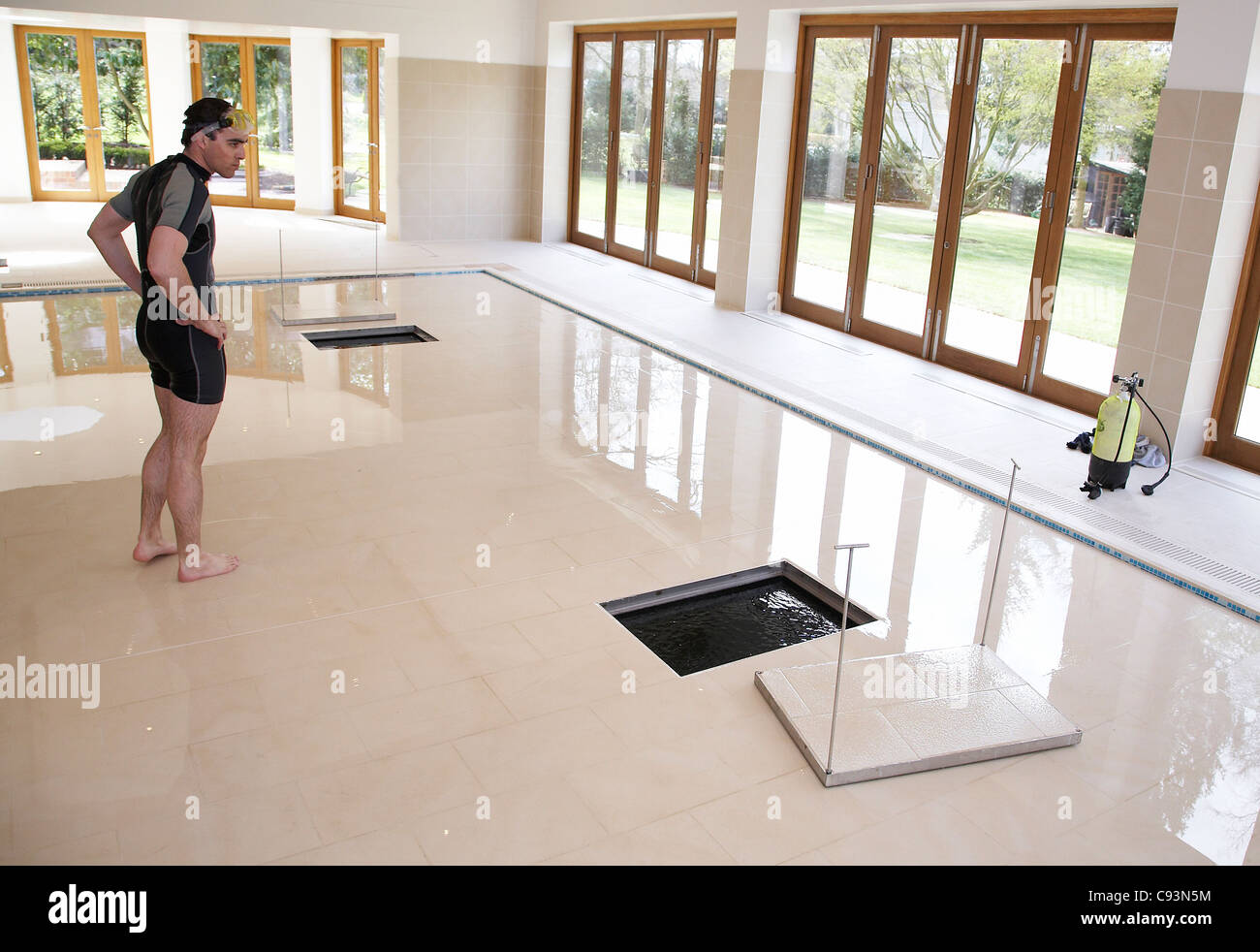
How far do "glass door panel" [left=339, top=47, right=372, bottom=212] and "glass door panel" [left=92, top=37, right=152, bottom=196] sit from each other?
8.25 feet

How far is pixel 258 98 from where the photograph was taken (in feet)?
44.0

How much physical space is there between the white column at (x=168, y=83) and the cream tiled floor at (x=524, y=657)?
8.91 metres

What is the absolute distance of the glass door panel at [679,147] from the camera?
9641 millimetres

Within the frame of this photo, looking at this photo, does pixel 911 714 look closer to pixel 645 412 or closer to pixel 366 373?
pixel 645 412

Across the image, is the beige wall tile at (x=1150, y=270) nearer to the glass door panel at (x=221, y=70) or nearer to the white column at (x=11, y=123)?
the glass door panel at (x=221, y=70)

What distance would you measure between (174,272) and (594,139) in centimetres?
837

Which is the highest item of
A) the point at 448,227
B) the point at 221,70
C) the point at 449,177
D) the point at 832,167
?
the point at 221,70

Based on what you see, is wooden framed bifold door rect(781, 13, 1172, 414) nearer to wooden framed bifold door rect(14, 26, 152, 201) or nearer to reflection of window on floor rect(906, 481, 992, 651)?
reflection of window on floor rect(906, 481, 992, 651)

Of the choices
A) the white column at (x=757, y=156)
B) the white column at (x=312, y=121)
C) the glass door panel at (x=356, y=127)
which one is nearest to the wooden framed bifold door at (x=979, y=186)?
the white column at (x=757, y=156)

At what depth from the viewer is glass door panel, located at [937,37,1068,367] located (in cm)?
641

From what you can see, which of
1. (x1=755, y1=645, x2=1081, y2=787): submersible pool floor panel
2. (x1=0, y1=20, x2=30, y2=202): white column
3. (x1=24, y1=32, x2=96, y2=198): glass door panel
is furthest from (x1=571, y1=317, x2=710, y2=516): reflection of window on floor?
(x1=0, y1=20, x2=30, y2=202): white column

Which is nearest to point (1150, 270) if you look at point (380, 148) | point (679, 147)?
point (679, 147)
